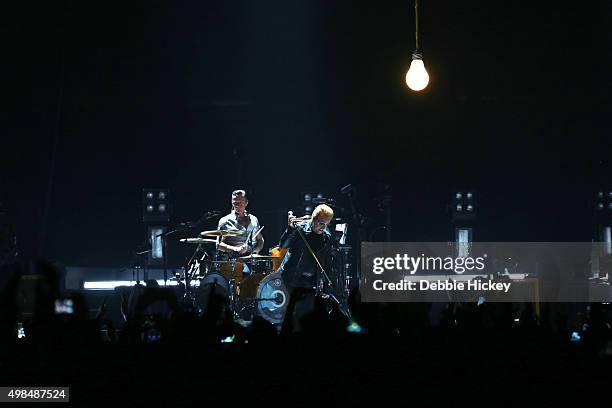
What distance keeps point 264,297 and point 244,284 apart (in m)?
0.34

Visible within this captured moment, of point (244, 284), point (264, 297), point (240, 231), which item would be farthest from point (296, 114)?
point (264, 297)

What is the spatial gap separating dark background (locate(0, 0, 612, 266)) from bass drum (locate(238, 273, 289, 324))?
3.47 metres

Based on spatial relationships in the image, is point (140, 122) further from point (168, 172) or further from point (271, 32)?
point (271, 32)

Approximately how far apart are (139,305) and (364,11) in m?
8.01

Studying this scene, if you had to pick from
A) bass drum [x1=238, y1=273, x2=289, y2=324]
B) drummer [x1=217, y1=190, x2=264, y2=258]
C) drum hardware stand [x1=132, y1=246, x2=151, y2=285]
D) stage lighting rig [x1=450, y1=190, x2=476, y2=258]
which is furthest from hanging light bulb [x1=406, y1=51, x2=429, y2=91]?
stage lighting rig [x1=450, y1=190, x2=476, y2=258]

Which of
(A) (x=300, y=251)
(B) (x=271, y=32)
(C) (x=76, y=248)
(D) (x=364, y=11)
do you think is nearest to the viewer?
(A) (x=300, y=251)

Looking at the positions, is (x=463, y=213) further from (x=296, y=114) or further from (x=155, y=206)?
(x=155, y=206)

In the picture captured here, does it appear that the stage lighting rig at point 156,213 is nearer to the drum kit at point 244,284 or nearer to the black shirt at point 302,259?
the drum kit at point 244,284

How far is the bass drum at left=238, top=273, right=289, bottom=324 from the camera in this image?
891 cm

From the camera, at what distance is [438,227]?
13.9m

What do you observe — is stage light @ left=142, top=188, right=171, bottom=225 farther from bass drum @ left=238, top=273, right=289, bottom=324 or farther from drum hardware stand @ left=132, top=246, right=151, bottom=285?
bass drum @ left=238, top=273, right=289, bottom=324

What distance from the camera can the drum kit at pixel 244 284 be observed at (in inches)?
352

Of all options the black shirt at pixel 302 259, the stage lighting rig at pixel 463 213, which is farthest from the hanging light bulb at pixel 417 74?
the stage lighting rig at pixel 463 213

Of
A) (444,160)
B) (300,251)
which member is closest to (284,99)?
(444,160)
